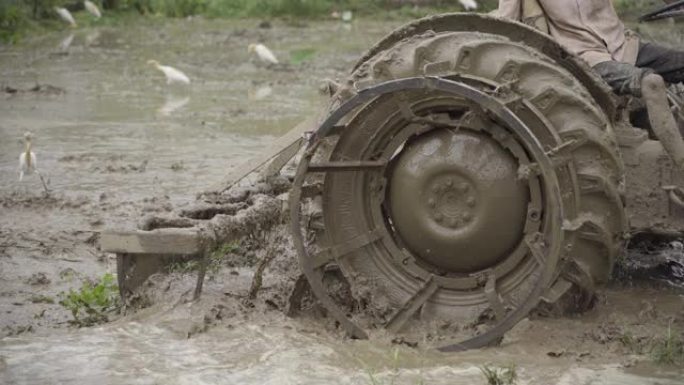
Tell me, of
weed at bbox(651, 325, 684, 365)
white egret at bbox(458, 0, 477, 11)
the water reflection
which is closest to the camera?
weed at bbox(651, 325, 684, 365)

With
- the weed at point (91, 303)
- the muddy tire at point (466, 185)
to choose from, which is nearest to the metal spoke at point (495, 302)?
the muddy tire at point (466, 185)

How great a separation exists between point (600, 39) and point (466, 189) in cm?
120

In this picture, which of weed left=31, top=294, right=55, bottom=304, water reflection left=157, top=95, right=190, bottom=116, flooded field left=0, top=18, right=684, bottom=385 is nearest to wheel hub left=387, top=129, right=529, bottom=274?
flooded field left=0, top=18, right=684, bottom=385

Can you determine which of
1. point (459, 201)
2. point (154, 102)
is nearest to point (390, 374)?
point (459, 201)

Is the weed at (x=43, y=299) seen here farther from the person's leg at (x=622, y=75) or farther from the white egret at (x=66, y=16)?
the white egret at (x=66, y=16)

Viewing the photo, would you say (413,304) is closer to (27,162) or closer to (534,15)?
(534,15)

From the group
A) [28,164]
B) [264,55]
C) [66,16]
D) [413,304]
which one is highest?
[66,16]

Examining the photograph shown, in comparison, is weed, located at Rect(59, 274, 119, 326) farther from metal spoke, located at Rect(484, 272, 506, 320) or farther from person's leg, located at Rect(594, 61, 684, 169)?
person's leg, located at Rect(594, 61, 684, 169)

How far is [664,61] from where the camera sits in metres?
5.80

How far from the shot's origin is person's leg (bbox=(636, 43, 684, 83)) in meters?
5.78

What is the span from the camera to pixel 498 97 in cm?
488

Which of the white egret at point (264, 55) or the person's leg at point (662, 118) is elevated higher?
the white egret at point (264, 55)

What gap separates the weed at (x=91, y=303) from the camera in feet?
18.6

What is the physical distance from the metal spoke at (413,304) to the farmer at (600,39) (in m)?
1.28
